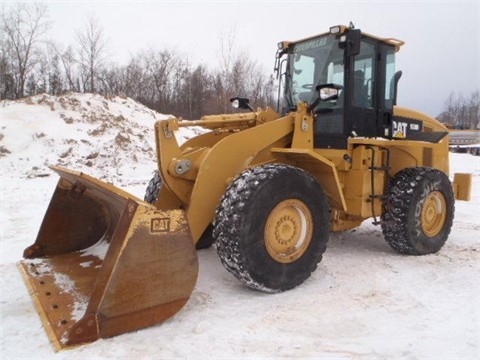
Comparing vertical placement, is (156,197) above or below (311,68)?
below

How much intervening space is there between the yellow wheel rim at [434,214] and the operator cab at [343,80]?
3.28 ft

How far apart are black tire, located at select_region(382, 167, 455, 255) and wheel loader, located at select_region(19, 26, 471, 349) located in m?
0.02

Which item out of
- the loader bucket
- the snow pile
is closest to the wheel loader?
the loader bucket

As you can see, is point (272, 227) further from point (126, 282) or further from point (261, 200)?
point (126, 282)

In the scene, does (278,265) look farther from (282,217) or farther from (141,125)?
(141,125)

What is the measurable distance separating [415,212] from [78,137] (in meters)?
14.6

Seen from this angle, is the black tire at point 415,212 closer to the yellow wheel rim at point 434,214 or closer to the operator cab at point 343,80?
the yellow wheel rim at point 434,214

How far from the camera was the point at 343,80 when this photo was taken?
5020 mm

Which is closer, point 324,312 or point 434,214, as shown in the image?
point 324,312

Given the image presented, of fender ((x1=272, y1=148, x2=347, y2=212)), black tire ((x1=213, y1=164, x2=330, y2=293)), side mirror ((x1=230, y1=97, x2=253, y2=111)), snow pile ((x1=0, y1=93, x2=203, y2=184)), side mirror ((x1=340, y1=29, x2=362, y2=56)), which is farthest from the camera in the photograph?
snow pile ((x1=0, y1=93, x2=203, y2=184))

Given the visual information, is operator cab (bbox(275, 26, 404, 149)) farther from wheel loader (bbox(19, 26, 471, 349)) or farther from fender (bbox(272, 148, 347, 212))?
fender (bbox(272, 148, 347, 212))

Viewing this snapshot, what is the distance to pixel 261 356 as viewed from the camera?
114 inches

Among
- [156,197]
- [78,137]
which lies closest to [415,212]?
[156,197]

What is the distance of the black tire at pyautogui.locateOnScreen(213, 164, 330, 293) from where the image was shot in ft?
12.0
